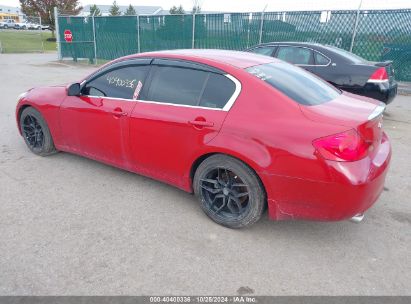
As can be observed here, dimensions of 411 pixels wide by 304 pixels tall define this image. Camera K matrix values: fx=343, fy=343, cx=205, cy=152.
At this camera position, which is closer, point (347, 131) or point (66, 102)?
point (347, 131)

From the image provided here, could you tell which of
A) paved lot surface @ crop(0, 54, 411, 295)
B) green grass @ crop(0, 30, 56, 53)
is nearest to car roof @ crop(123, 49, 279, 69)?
paved lot surface @ crop(0, 54, 411, 295)

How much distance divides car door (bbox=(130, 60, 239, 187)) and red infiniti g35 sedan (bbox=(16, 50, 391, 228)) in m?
0.01

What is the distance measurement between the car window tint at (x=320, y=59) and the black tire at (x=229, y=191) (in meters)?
4.95

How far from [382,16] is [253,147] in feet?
35.0

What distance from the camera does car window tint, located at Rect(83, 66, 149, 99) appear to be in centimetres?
366

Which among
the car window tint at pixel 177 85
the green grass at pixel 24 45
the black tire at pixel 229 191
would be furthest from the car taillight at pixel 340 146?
the green grass at pixel 24 45

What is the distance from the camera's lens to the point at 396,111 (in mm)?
8305

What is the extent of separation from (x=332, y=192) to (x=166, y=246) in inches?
55.9

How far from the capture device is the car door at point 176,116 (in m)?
3.09

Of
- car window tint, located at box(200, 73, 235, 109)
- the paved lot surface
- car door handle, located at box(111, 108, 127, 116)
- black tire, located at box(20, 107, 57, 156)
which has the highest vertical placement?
car window tint, located at box(200, 73, 235, 109)

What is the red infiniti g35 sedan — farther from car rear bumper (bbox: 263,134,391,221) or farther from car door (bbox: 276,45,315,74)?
car door (bbox: 276,45,315,74)

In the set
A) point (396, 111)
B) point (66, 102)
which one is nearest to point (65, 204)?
point (66, 102)

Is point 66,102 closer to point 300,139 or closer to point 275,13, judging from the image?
point 300,139

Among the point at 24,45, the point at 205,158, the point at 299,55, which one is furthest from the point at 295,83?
the point at 24,45
